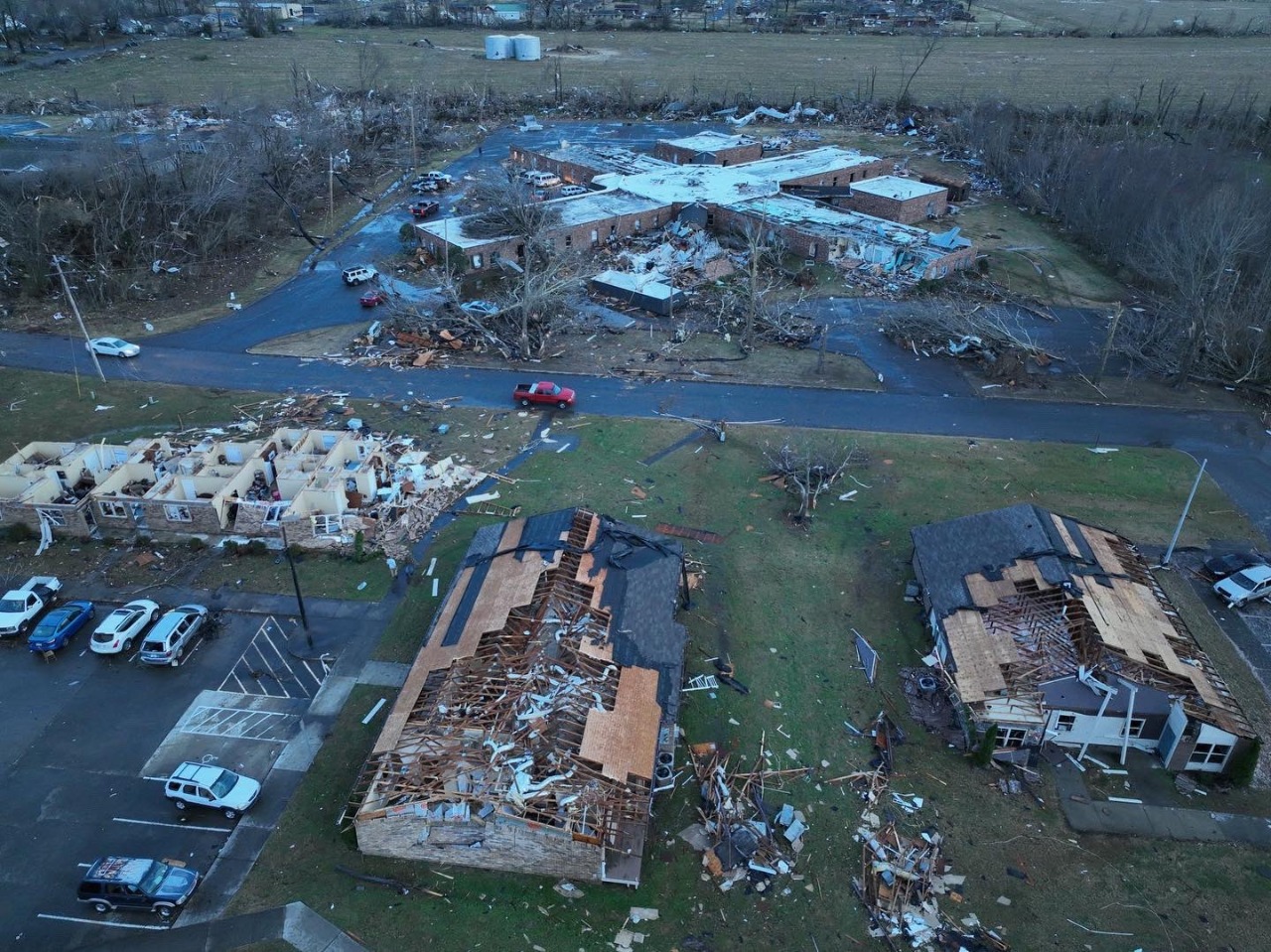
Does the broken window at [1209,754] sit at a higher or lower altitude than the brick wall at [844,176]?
lower

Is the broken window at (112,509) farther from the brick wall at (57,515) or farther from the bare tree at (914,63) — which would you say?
the bare tree at (914,63)

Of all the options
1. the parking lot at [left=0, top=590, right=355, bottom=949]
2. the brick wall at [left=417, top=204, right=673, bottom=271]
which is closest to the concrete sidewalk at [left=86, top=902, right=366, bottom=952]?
the parking lot at [left=0, top=590, right=355, bottom=949]

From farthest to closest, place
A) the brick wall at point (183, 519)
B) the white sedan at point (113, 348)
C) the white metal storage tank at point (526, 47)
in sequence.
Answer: the white metal storage tank at point (526, 47), the white sedan at point (113, 348), the brick wall at point (183, 519)

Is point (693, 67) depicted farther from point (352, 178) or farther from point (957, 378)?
point (957, 378)

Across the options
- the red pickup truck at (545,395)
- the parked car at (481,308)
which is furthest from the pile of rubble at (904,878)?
the parked car at (481,308)

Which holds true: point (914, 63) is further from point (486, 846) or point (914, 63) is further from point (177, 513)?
point (486, 846)

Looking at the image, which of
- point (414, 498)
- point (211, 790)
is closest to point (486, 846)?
point (211, 790)
